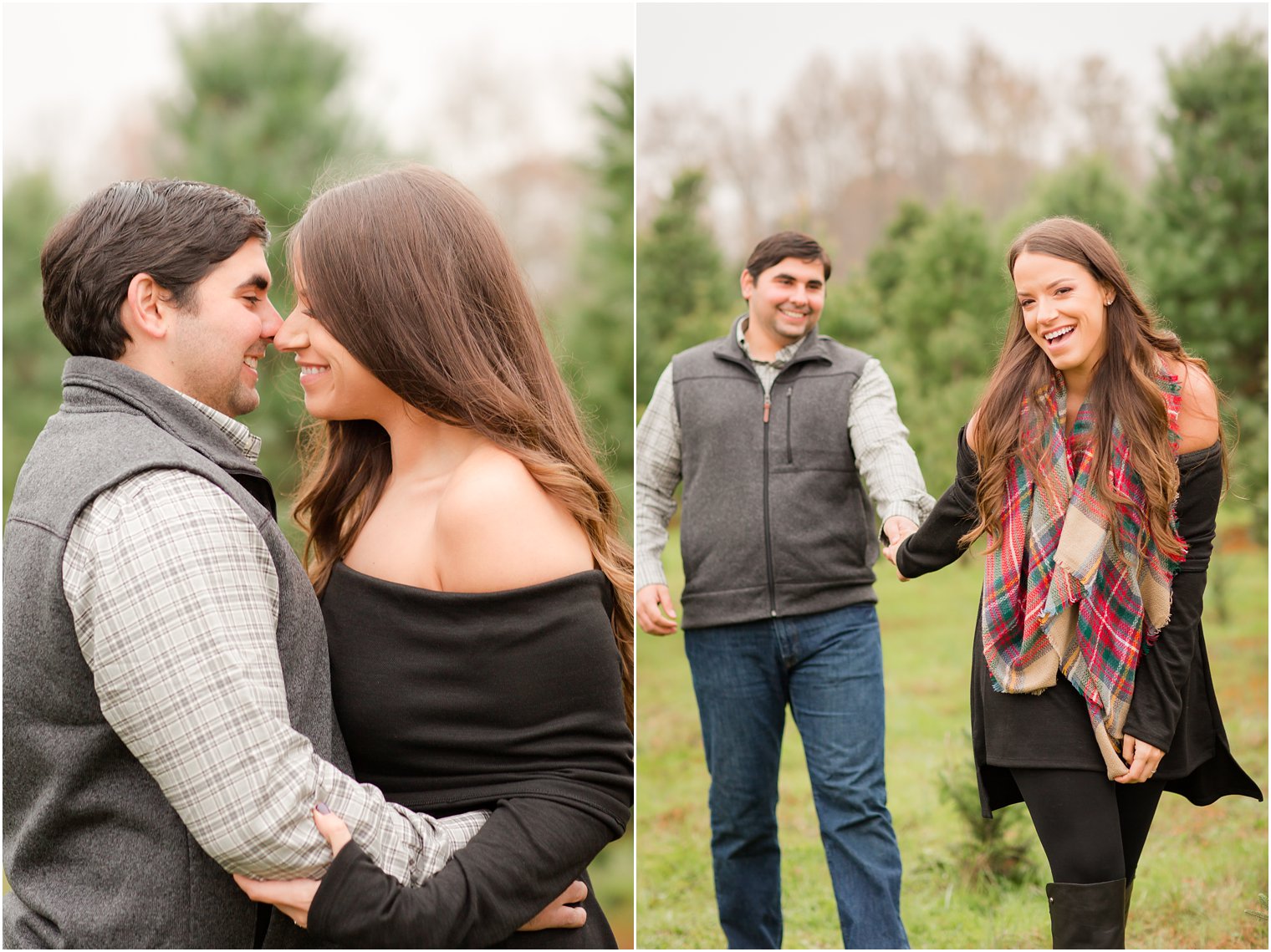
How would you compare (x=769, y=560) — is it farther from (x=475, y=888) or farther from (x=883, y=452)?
(x=475, y=888)

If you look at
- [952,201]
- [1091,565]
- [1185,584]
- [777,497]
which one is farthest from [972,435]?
[952,201]

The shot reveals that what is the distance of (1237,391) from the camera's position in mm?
8414

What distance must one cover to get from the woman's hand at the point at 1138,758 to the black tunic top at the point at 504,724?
1050mm

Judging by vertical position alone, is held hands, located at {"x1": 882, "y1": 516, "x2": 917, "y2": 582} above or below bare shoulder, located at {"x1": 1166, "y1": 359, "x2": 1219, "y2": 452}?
below

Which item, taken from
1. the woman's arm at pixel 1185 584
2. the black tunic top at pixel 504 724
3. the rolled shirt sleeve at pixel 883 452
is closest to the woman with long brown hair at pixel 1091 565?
the woman's arm at pixel 1185 584

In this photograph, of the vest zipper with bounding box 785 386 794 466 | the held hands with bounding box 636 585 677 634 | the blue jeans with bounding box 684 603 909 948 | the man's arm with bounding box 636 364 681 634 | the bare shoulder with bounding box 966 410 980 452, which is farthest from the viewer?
the man's arm with bounding box 636 364 681 634

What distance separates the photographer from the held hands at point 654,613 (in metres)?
3.24

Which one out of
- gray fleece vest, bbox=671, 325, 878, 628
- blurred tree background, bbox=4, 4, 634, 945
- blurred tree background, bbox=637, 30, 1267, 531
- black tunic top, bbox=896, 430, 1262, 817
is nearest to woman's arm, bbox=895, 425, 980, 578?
black tunic top, bbox=896, 430, 1262, 817

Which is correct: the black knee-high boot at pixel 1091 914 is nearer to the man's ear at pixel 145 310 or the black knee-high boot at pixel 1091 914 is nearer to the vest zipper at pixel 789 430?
the vest zipper at pixel 789 430

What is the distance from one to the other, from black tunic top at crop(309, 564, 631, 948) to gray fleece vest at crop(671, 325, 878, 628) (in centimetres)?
160

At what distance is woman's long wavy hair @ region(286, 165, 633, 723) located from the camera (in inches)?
71.4

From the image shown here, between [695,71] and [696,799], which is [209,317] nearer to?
[696,799]

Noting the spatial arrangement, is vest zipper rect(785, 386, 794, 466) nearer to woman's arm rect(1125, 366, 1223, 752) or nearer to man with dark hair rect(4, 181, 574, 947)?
woman's arm rect(1125, 366, 1223, 752)

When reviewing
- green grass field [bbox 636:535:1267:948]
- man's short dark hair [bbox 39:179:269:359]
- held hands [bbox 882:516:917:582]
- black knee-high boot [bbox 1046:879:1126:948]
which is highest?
man's short dark hair [bbox 39:179:269:359]
